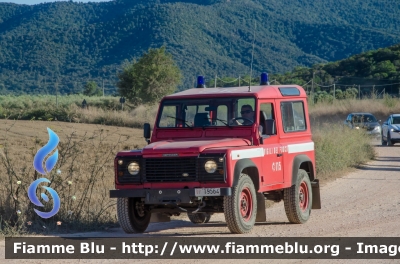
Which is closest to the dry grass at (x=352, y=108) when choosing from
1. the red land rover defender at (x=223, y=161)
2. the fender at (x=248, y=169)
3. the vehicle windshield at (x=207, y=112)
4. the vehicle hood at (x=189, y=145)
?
the red land rover defender at (x=223, y=161)

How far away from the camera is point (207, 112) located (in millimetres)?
12773

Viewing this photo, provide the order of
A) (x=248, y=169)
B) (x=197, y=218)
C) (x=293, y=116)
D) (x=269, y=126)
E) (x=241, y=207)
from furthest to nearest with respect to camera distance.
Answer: (x=293, y=116) → (x=197, y=218) → (x=269, y=126) → (x=248, y=169) → (x=241, y=207)

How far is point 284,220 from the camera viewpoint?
45.3 feet

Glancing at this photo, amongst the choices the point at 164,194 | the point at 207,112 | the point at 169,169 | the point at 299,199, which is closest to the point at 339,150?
the point at 299,199

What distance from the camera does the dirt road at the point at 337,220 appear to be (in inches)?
473

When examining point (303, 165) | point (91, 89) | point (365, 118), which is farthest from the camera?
point (91, 89)

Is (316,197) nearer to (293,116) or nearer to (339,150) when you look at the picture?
(293,116)

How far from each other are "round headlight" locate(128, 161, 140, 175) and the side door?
6.41 feet

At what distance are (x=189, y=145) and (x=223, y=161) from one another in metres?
0.68

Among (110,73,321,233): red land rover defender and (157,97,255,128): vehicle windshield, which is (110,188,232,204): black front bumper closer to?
(110,73,321,233): red land rover defender

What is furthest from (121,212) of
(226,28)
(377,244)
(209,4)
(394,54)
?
(209,4)

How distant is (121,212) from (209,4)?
393 ft

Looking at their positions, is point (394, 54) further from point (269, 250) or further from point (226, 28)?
point (269, 250)

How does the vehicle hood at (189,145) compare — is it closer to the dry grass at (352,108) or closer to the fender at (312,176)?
the fender at (312,176)
